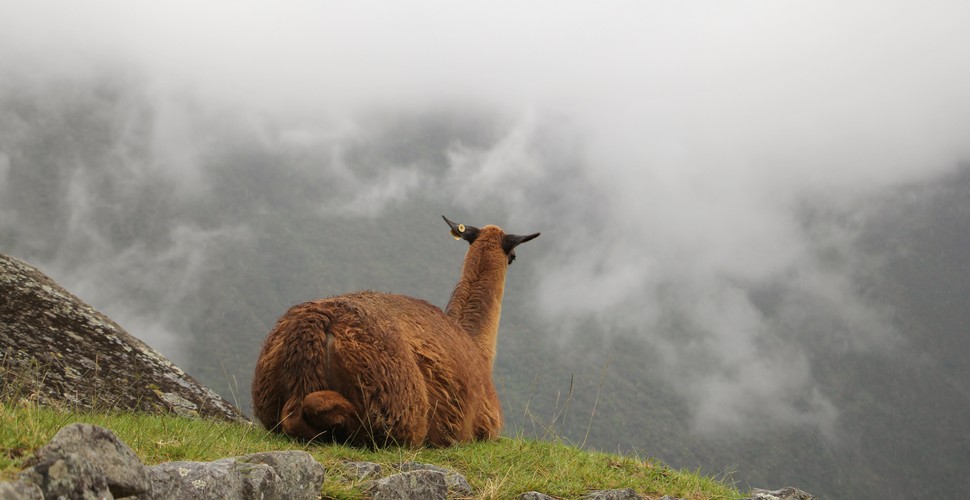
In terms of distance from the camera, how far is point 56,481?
2338 mm

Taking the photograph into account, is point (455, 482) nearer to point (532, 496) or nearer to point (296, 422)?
point (532, 496)

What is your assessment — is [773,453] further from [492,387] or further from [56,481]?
[56,481]

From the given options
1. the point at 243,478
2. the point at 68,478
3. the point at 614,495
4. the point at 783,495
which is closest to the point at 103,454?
the point at 68,478

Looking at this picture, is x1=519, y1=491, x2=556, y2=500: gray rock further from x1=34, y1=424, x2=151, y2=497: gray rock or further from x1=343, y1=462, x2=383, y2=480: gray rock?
x1=34, y1=424, x2=151, y2=497: gray rock

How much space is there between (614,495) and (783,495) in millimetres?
1489

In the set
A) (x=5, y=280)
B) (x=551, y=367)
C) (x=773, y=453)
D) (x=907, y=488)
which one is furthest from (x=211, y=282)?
(x=907, y=488)

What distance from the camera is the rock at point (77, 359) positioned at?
6414 mm

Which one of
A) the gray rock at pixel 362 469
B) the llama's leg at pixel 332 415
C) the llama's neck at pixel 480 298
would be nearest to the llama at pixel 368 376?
the llama's leg at pixel 332 415

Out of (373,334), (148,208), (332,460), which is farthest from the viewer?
(148,208)

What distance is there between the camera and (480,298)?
8.93m

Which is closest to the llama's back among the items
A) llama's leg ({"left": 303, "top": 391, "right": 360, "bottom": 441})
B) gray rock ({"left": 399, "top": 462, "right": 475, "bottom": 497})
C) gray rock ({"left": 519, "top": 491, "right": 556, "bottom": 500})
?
llama's leg ({"left": 303, "top": 391, "right": 360, "bottom": 441})

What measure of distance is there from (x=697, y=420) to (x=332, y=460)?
186 ft

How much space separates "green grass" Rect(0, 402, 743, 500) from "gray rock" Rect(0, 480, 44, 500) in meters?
0.54

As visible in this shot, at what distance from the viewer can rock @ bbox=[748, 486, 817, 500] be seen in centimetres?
538
